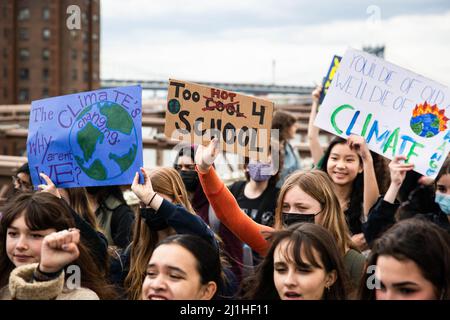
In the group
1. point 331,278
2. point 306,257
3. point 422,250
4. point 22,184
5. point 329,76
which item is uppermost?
point 329,76

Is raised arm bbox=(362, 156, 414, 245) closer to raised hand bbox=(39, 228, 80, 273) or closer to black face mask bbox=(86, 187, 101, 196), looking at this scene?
raised hand bbox=(39, 228, 80, 273)

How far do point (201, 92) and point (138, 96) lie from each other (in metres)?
0.36

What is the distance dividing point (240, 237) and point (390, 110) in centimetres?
139

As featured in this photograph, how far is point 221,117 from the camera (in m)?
4.41

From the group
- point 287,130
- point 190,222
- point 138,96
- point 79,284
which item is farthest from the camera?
point 287,130

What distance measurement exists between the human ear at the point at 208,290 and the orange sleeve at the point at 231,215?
0.72 m

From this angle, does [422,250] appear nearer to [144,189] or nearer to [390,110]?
[144,189]

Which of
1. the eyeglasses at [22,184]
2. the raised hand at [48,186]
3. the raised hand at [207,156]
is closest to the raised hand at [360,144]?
the raised hand at [207,156]

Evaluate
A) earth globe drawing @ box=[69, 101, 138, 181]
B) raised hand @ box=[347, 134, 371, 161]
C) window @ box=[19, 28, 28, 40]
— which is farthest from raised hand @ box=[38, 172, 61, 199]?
window @ box=[19, 28, 28, 40]

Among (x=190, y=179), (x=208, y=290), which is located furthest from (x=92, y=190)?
(x=208, y=290)

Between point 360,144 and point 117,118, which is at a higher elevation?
point 117,118
